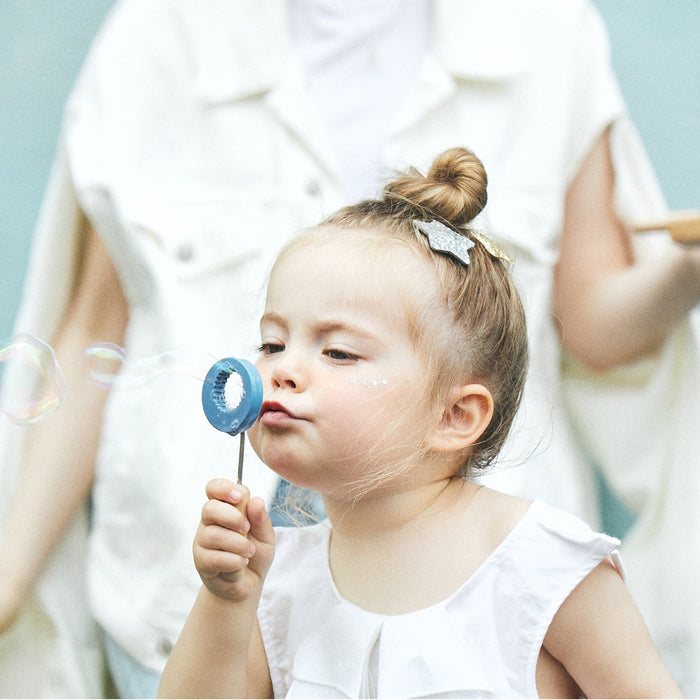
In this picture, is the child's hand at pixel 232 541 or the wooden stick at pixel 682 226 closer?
the child's hand at pixel 232 541

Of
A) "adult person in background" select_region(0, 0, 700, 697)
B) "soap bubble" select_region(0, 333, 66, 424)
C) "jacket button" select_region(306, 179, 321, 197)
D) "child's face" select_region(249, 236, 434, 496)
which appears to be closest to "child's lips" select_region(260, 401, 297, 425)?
"child's face" select_region(249, 236, 434, 496)

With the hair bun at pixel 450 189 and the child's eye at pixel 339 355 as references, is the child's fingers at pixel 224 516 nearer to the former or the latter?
the child's eye at pixel 339 355

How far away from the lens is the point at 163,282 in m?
0.99

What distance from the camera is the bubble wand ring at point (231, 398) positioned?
0.57 m

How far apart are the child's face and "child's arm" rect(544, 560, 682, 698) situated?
0.16 m

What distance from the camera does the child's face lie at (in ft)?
1.96

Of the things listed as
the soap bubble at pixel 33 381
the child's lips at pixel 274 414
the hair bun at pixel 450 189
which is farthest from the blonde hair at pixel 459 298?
the soap bubble at pixel 33 381

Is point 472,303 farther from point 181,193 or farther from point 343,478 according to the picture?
point 181,193

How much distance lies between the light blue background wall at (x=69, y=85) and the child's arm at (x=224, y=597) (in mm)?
723

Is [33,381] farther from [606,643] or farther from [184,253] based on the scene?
[606,643]

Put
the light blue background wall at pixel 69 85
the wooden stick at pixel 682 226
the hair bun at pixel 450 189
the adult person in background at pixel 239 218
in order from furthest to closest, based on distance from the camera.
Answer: the light blue background wall at pixel 69 85
the adult person in background at pixel 239 218
the wooden stick at pixel 682 226
the hair bun at pixel 450 189

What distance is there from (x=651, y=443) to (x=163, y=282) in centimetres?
55

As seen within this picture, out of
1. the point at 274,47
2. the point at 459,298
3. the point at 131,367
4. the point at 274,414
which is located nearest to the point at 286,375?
the point at 274,414

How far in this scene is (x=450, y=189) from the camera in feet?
2.30
